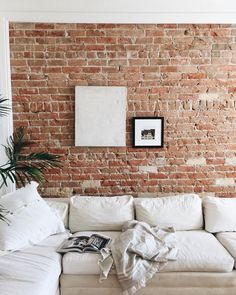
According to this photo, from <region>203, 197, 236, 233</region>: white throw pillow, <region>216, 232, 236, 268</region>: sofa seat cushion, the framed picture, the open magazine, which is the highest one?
the framed picture

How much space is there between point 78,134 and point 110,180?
2.07ft

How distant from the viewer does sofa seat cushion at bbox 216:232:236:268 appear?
2.44 m

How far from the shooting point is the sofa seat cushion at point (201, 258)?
2287mm

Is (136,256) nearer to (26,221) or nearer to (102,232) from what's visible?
(102,232)

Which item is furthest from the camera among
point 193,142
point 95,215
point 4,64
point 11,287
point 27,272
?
point 193,142

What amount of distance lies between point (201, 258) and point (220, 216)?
626 millimetres

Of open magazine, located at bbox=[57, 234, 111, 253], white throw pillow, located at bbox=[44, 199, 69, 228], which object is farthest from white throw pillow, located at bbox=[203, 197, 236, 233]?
white throw pillow, located at bbox=[44, 199, 69, 228]

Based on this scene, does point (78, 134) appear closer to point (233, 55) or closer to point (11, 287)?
point (11, 287)

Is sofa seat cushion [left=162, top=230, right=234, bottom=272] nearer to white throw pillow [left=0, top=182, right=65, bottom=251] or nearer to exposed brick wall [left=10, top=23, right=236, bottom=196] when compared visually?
exposed brick wall [left=10, top=23, right=236, bottom=196]

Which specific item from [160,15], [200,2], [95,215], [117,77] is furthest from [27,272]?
[200,2]

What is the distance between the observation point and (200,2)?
3.05 m

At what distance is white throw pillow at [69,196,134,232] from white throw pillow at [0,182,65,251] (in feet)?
0.55

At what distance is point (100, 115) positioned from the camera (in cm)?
312

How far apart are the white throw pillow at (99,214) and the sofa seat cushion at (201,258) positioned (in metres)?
0.61
